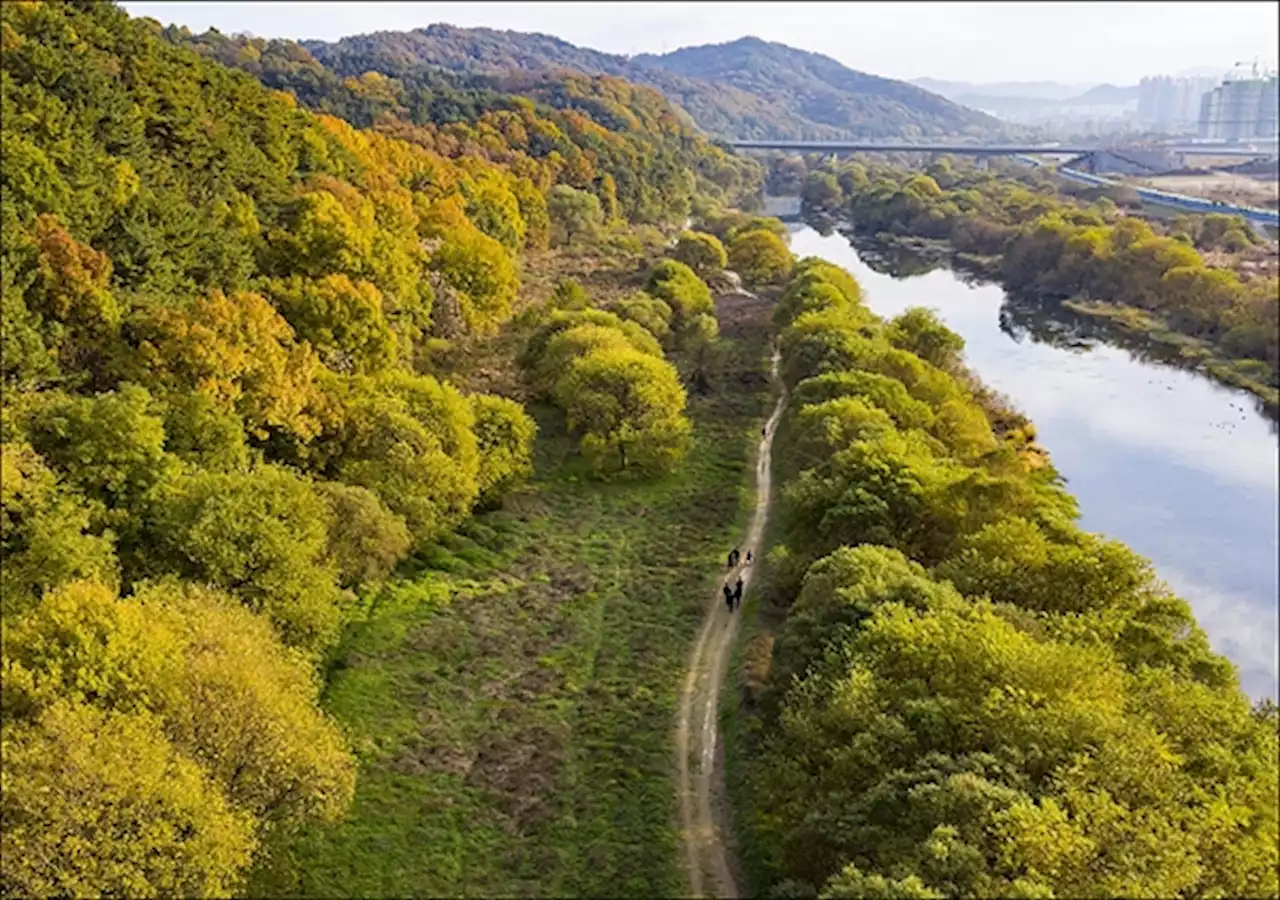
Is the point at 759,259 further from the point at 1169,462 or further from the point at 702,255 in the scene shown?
the point at 1169,462

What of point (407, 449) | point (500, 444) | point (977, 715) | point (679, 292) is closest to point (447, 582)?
point (407, 449)

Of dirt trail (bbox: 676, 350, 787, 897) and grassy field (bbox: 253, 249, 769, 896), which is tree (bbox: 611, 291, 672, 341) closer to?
grassy field (bbox: 253, 249, 769, 896)

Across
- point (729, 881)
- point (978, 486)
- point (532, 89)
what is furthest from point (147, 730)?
point (532, 89)

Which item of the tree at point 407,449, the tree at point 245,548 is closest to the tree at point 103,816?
the tree at point 245,548

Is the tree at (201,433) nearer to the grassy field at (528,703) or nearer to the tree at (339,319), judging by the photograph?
the grassy field at (528,703)

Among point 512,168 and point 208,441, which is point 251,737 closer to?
point 208,441

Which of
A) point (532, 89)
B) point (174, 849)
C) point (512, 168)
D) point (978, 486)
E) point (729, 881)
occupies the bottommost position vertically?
point (729, 881)
